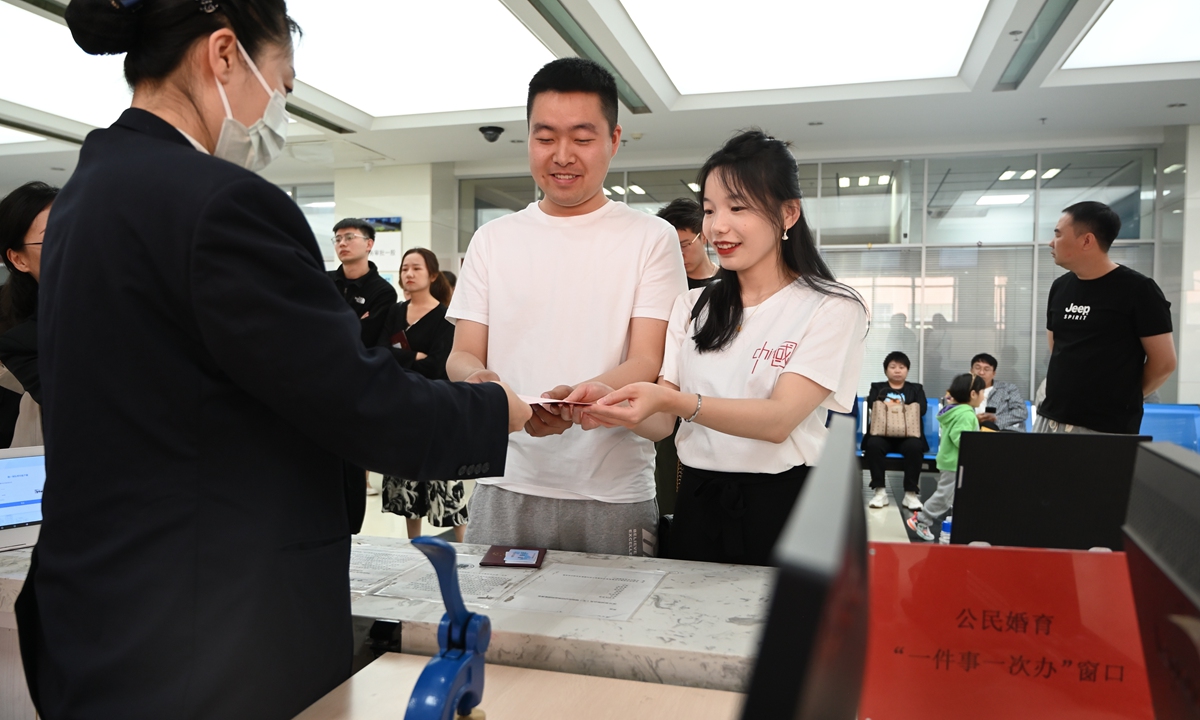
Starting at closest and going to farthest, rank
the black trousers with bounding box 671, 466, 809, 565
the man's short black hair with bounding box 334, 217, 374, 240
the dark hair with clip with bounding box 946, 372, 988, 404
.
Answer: the black trousers with bounding box 671, 466, 809, 565 → the man's short black hair with bounding box 334, 217, 374, 240 → the dark hair with clip with bounding box 946, 372, 988, 404

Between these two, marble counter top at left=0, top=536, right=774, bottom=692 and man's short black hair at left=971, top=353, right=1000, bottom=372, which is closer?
marble counter top at left=0, top=536, right=774, bottom=692

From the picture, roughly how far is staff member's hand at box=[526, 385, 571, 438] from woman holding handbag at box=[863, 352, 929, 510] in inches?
213

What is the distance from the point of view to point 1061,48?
5.36m

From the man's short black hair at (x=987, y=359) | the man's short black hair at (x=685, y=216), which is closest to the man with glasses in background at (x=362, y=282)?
the man's short black hair at (x=685, y=216)

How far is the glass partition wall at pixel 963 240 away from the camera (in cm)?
771

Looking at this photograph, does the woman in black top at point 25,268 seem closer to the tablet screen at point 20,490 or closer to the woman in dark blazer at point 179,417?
the tablet screen at point 20,490

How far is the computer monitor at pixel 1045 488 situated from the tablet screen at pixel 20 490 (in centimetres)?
200

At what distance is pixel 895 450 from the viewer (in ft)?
22.2

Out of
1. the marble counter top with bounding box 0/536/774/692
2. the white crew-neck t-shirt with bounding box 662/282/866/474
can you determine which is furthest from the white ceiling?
the marble counter top with bounding box 0/536/774/692

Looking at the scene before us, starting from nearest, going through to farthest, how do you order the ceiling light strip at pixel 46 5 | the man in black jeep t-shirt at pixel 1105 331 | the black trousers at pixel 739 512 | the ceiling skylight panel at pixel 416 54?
the black trousers at pixel 739 512 < the man in black jeep t-shirt at pixel 1105 331 < the ceiling light strip at pixel 46 5 < the ceiling skylight panel at pixel 416 54

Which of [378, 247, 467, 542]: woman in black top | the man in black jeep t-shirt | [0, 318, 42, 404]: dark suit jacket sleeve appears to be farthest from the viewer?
[378, 247, 467, 542]: woman in black top

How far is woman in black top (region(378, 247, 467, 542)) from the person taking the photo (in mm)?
4215

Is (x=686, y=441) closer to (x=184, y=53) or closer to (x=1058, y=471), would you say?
(x=1058, y=471)

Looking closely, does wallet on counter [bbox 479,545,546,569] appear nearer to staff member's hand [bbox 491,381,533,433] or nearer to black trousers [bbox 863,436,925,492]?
staff member's hand [bbox 491,381,533,433]
